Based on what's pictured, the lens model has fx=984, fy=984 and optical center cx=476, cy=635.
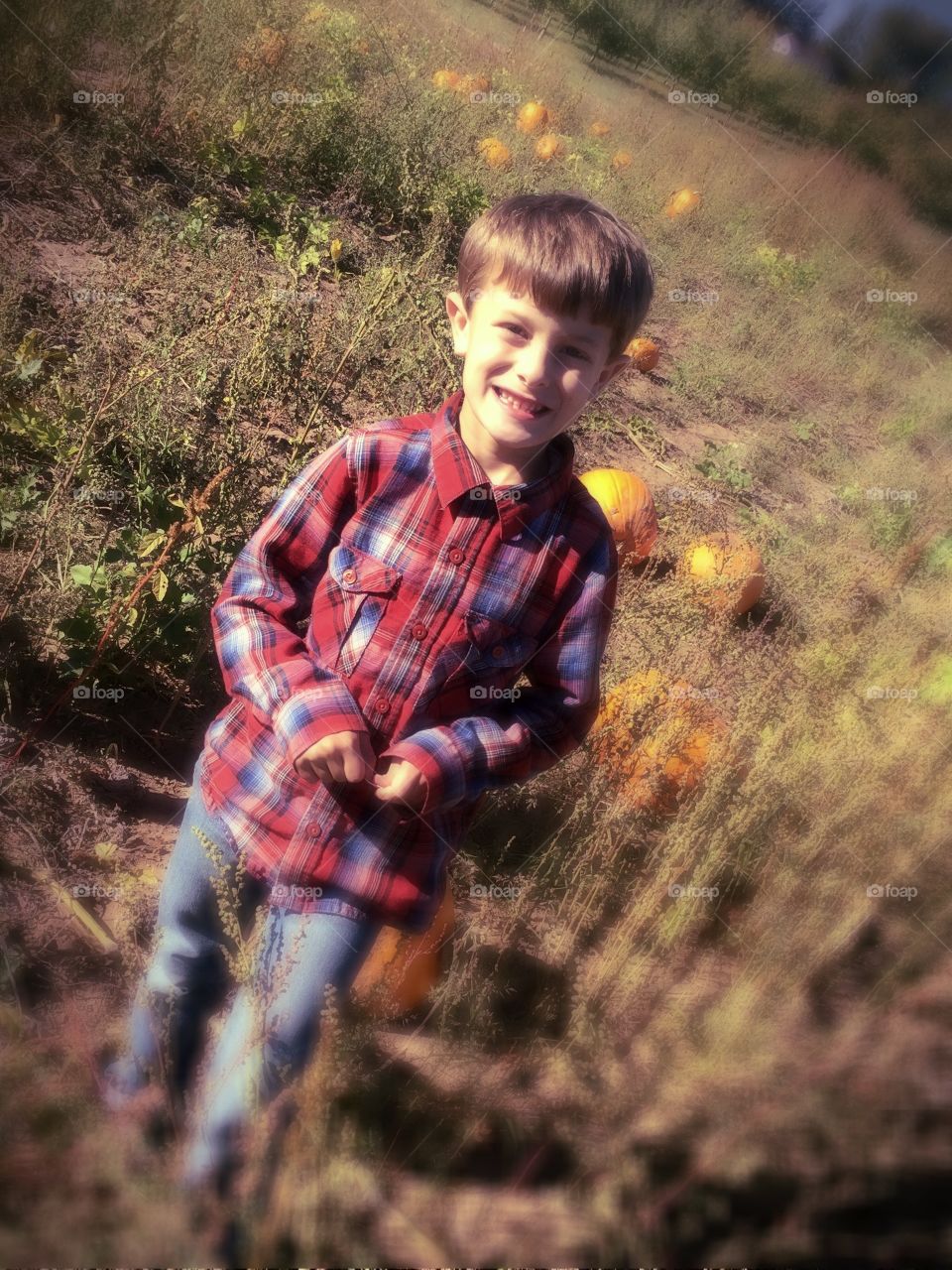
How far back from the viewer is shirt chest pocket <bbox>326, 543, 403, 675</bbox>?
1539mm

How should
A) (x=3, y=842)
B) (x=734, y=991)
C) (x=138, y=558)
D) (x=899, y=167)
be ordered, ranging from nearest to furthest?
(x=734, y=991)
(x=3, y=842)
(x=138, y=558)
(x=899, y=167)

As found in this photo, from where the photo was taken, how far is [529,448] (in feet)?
5.13

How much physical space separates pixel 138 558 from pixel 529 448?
1.48 meters

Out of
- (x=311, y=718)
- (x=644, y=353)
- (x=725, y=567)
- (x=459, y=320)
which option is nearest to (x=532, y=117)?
(x=644, y=353)

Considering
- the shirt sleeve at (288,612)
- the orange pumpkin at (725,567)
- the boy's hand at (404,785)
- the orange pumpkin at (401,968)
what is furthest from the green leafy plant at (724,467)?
the boy's hand at (404,785)

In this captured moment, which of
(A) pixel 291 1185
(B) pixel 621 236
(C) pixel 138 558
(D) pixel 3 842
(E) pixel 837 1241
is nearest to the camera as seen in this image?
(A) pixel 291 1185

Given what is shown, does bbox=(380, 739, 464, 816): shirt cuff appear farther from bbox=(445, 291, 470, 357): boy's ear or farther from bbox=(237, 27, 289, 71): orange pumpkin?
bbox=(237, 27, 289, 71): orange pumpkin

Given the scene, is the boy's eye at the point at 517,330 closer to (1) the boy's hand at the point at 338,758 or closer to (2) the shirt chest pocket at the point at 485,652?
(2) the shirt chest pocket at the point at 485,652

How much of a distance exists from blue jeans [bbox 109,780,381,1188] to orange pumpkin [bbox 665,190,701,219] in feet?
24.7

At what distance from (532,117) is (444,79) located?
2.32 ft

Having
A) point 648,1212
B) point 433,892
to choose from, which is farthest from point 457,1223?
point 433,892

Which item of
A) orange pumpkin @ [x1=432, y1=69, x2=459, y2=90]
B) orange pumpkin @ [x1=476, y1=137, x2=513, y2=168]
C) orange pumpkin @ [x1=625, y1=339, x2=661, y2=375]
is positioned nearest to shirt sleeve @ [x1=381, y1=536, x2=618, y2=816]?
orange pumpkin @ [x1=625, y1=339, x2=661, y2=375]

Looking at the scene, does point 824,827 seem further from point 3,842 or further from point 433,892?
point 3,842

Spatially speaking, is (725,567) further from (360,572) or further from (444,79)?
(444,79)
